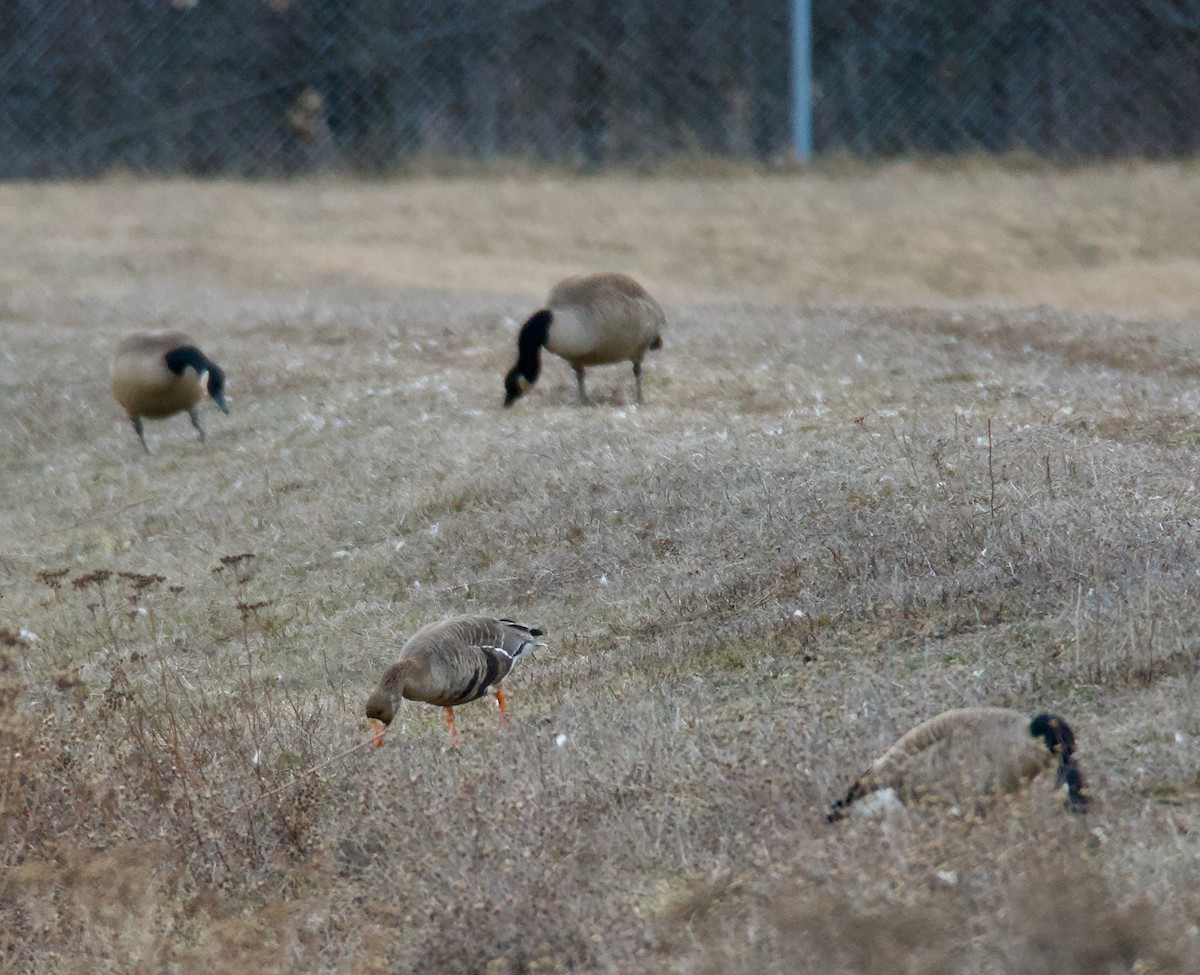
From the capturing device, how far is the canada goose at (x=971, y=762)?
16.0ft

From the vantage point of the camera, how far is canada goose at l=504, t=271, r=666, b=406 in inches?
481

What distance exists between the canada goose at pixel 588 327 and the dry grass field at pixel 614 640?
0.51 m

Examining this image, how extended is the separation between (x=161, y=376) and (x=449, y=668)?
755 centimetres

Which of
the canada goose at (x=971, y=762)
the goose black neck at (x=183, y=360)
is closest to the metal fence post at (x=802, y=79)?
the goose black neck at (x=183, y=360)

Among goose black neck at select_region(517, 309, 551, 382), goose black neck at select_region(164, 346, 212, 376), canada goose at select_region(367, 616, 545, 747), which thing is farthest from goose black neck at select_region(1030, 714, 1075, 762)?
goose black neck at select_region(164, 346, 212, 376)

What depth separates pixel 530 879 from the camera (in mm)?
5086

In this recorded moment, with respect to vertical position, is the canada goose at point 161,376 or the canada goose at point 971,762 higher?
the canada goose at point 971,762

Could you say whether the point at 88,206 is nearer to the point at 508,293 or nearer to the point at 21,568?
the point at 508,293

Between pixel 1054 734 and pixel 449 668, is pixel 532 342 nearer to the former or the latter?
pixel 449 668

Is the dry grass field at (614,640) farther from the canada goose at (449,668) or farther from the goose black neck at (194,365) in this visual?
the goose black neck at (194,365)

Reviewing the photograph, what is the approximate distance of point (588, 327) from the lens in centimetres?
1222

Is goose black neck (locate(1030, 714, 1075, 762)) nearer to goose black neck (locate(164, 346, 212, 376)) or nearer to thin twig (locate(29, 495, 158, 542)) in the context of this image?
thin twig (locate(29, 495, 158, 542))

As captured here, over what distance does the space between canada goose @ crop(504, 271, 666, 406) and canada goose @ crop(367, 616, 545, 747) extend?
5.46 meters

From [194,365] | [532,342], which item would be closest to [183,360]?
[194,365]
